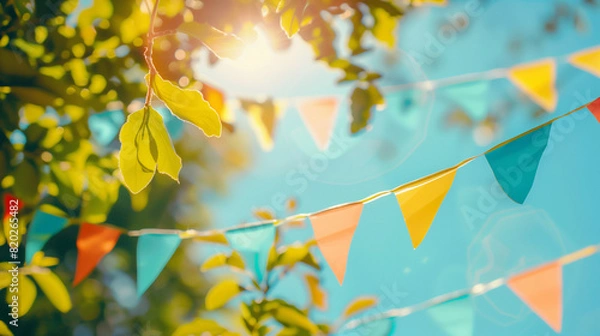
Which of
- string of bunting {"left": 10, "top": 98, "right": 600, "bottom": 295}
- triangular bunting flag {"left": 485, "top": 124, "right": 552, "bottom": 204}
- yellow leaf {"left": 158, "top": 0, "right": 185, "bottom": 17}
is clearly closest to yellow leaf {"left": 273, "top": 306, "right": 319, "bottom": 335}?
string of bunting {"left": 10, "top": 98, "right": 600, "bottom": 295}

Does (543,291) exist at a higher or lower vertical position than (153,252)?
lower

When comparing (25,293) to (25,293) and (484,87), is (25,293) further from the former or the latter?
(484,87)

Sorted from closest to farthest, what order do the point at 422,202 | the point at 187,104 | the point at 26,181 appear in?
1. the point at 187,104
2. the point at 26,181
3. the point at 422,202

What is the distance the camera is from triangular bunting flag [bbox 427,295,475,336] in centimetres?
109

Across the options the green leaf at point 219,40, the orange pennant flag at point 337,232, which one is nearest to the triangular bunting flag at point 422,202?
the orange pennant flag at point 337,232

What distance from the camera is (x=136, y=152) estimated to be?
1.14 ft

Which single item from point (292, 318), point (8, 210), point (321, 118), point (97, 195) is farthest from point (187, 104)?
point (321, 118)

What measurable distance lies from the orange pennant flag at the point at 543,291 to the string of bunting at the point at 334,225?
368mm

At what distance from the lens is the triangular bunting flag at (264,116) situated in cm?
120

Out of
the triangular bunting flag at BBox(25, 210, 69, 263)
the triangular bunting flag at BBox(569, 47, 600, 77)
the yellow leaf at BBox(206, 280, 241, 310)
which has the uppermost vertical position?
the triangular bunting flag at BBox(569, 47, 600, 77)

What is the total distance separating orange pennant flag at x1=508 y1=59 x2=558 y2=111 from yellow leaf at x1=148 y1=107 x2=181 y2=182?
1.11 metres

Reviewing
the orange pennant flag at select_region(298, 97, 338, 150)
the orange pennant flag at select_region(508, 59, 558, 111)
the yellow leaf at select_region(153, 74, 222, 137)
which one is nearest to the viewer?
the yellow leaf at select_region(153, 74, 222, 137)

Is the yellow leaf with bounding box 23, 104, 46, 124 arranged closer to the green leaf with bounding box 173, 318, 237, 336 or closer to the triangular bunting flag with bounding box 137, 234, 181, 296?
the triangular bunting flag with bounding box 137, 234, 181, 296

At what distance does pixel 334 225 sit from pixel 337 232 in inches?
0.8
